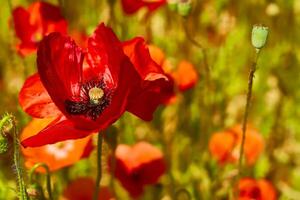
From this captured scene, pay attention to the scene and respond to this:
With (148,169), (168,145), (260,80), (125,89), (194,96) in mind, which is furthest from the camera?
(260,80)

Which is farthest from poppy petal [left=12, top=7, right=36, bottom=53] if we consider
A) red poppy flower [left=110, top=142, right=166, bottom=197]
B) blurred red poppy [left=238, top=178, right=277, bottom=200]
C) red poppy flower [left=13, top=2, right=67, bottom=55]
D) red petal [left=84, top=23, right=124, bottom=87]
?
blurred red poppy [left=238, top=178, right=277, bottom=200]

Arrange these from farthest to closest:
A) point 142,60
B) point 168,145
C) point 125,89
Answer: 1. point 168,145
2. point 142,60
3. point 125,89

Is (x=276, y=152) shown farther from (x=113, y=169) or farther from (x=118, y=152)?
(x=113, y=169)

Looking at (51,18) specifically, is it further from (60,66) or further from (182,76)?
(60,66)

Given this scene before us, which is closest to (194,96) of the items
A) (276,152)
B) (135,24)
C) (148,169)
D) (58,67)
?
(276,152)

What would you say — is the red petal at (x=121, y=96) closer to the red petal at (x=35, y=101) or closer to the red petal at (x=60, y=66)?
the red petal at (x=60, y=66)

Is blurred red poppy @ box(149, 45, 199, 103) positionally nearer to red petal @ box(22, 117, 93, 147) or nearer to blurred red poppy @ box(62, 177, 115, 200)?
blurred red poppy @ box(62, 177, 115, 200)
